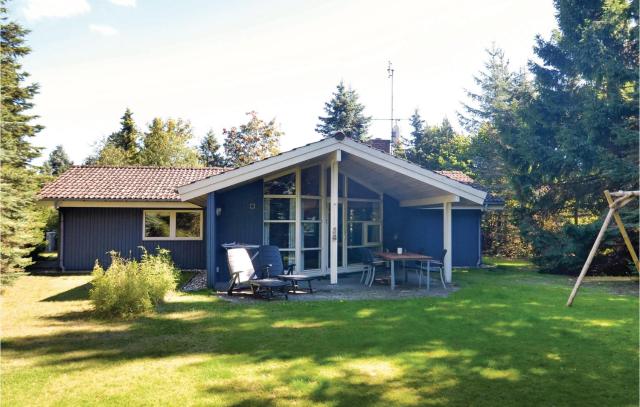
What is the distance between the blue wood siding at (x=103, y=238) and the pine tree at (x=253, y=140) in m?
22.4

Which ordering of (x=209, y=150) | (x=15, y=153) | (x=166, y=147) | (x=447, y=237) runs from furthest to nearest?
1. (x=209, y=150)
2. (x=166, y=147)
3. (x=447, y=237)
4. (x=15, y=153)

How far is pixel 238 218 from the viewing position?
35.4 ft

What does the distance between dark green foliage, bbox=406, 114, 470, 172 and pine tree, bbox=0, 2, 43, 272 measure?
27.0 meters

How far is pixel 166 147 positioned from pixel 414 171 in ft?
92.0

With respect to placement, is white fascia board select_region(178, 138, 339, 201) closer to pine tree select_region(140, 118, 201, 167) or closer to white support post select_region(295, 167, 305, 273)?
white support post select_region(295, 167, 305, 273)

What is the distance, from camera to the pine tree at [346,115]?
34.8 m

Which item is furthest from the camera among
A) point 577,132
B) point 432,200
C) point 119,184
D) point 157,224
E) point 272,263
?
point 119,184

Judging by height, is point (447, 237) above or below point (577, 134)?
below

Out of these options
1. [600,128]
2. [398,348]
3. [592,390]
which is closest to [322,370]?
[398,348]

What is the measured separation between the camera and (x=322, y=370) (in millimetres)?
4547

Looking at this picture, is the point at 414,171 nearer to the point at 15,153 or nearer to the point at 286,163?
the point at 286,163

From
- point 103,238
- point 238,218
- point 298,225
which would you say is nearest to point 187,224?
point 103,238

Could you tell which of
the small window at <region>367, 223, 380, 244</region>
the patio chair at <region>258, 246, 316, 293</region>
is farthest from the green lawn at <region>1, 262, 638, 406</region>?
the small window at <region>367, 223, 380, 244</region>

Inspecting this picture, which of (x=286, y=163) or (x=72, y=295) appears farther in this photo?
(x=286, y=163)
